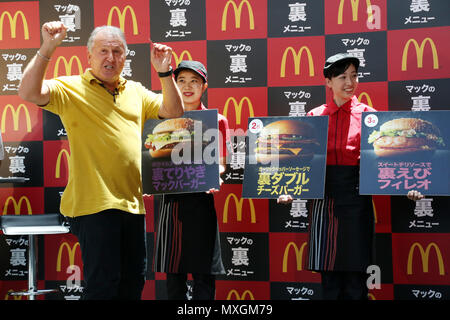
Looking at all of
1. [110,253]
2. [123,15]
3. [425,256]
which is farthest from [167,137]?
[425,256]

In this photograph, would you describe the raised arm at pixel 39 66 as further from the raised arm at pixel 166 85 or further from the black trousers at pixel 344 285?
the black trousers at pixel 344 285

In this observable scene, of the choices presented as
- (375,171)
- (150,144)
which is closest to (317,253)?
(375,171)

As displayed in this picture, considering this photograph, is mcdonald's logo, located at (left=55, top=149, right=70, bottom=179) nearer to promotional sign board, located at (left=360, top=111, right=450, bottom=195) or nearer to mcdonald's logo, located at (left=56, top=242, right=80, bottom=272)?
A: mcdonald's logo, located at (left=56, top=242, right=80, bottom=272)

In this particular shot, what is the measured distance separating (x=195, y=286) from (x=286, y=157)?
98cm

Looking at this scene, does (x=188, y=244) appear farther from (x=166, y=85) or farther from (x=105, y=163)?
(x=166, y=85)

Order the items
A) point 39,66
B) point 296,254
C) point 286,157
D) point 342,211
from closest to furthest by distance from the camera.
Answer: point 39,66 → point 342,211 → point 286,157 → point 296,254

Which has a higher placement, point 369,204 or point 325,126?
point 325,126

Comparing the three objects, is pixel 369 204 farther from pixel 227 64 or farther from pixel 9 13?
pixel 9 13

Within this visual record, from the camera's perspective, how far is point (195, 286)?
9.51ft

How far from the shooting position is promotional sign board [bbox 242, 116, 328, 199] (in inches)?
114

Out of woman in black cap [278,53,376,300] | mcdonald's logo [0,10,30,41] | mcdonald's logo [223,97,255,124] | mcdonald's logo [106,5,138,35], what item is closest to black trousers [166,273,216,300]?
woman in black cap [278,53,376,300]

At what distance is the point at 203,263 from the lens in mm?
2855

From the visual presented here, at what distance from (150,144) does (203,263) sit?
0.79m

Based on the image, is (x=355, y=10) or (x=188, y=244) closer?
(x=188, y=244)
